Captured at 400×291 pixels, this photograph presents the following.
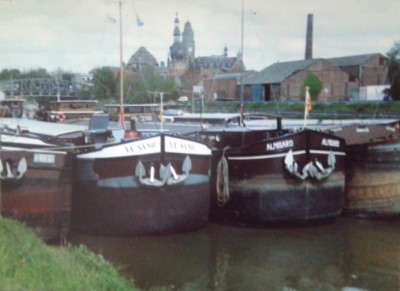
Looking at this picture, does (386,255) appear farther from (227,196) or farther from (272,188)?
(227,196)

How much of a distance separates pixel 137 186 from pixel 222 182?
210 cm

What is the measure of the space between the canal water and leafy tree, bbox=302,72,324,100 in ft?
27.3

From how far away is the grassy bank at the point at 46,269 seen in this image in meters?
4.77

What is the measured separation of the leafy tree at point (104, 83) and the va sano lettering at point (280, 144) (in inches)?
279

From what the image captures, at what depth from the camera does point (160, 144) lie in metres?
9.63

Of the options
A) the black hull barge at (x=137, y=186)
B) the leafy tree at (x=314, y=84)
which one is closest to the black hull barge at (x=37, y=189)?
the black hull barge at (x=137, y=186)

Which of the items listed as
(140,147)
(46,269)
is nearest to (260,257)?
(140,147)

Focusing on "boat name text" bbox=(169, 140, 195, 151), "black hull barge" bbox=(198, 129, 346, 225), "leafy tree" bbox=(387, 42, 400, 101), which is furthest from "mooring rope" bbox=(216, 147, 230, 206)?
"leafy tree" bbox=(387, 42, 400, 101)

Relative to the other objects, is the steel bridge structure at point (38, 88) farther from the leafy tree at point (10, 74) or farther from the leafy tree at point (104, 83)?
the leafy tree at point (104, 83)

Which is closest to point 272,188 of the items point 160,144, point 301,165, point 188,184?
point 301,165

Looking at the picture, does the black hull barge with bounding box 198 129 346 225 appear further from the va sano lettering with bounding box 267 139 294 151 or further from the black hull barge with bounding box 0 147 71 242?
the black hull barge with bounding box 0 147 71 242

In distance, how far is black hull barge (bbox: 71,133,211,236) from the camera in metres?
9.60

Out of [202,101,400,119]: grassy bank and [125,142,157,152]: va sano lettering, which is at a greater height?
[202,101,400,119]: grassy bank

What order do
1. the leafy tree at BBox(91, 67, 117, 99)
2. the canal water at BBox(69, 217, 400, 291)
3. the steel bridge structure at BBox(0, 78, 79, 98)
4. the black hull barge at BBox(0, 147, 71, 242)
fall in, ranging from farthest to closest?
1. the leafy tree at BBox(91, 67, 117, 99)
2. the steel bridge structure at BBox(0, 78, 79, 98)
3. the black hull barge at BBox(0, 147, 71, 242)
4. the canal water at BBox(69, 217, 400, 291)
